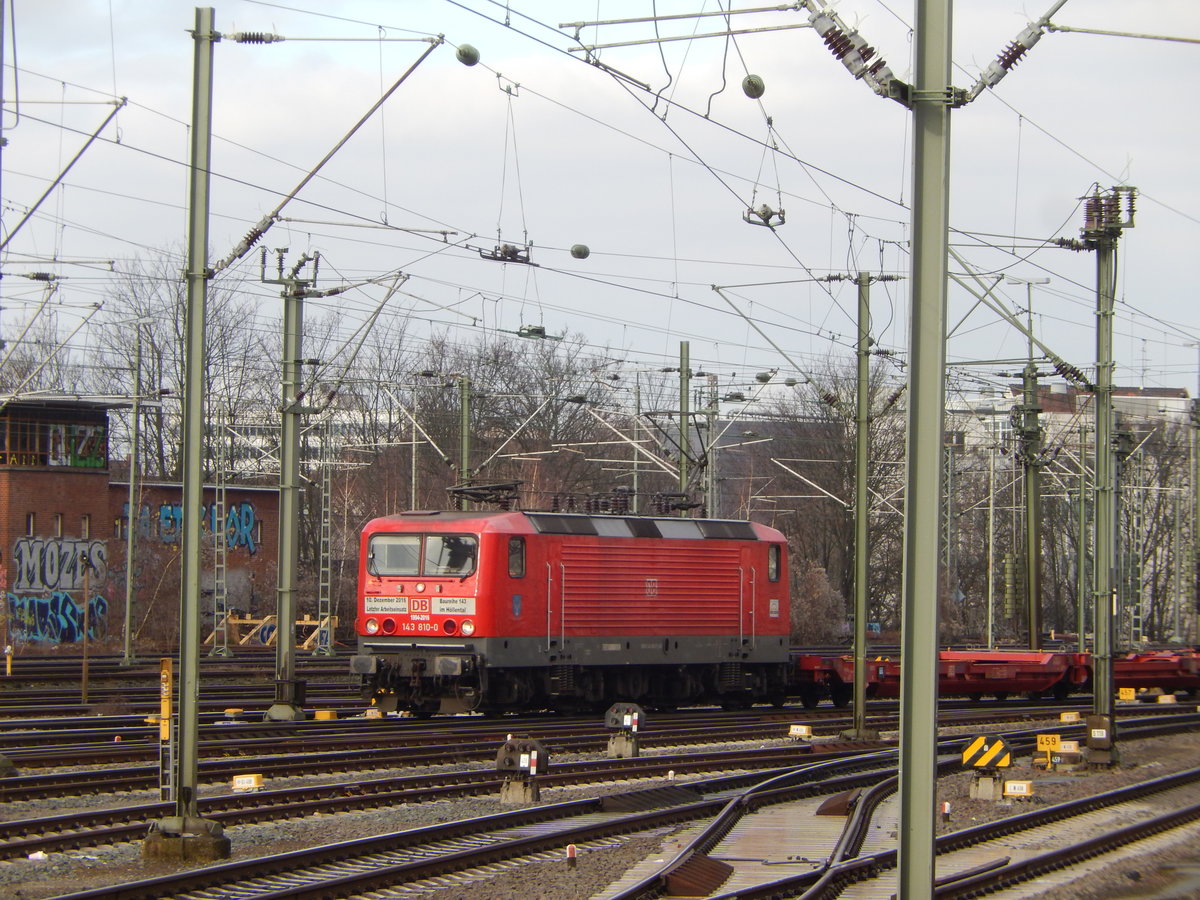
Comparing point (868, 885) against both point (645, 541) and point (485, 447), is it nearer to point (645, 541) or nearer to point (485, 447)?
point (645, 541)

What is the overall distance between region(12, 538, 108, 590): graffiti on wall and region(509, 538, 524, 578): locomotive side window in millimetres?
22747

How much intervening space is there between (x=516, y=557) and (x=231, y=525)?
27988mm

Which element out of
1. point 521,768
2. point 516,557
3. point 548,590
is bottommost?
point 521,768

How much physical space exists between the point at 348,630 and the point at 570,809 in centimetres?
3519

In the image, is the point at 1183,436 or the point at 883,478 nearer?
the point at 883,478

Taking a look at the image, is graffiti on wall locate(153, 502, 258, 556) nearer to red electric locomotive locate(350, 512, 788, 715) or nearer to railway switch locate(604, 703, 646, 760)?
red electric locomotive locate(350, 512, 788, 715)

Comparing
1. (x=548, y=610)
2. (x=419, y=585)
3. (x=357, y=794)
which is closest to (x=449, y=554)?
(x=419, y=585)

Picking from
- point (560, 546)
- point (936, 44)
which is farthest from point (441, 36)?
point (560, 546)

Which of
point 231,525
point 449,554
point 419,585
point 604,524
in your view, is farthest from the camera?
point 231,525

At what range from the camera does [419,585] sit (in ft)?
80.1

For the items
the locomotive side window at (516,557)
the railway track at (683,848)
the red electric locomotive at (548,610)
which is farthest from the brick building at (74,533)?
the railway track at (683,848)

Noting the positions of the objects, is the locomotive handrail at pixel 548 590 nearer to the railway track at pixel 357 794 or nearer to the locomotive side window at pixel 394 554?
the locomotive side window at pixel 394 554

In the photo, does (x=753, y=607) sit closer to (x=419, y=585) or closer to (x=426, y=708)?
(x=426, y=708)

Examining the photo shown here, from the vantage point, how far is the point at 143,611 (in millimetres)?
45812
